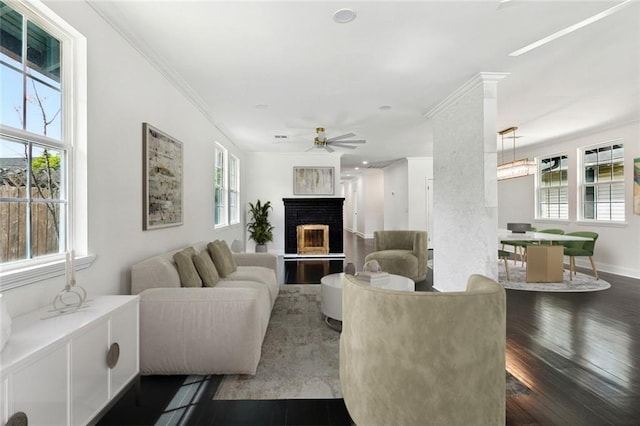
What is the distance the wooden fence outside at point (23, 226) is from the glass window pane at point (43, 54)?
2.29 feet

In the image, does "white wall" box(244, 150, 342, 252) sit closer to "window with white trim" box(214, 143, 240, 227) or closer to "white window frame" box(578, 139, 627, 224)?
"window with white trim" box(214, 143, 240, 227)

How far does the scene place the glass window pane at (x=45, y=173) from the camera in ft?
5.67

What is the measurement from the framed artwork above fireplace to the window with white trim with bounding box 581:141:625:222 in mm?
5404

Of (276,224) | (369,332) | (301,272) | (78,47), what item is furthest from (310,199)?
(369,332)

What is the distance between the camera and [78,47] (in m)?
1.99

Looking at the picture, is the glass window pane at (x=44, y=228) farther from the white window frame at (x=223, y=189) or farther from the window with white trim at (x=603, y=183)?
the window with white trim at (x=603, y=183)

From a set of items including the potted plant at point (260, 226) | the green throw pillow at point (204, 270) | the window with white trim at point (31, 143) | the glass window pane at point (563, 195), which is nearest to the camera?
the window with white trim at point (31, 143)

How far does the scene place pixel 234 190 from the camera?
6.70m

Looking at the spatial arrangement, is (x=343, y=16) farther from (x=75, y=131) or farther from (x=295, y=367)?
(x=295, y=367)

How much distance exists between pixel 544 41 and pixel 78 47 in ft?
11.7

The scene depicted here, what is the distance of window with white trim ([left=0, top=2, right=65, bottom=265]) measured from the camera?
156 cm

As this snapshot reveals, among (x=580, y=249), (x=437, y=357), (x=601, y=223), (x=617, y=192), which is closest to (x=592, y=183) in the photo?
(x=617, y=192)

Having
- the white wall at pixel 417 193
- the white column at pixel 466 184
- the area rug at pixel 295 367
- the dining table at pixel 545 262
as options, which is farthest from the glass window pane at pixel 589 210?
the area rug at pixel 295 367

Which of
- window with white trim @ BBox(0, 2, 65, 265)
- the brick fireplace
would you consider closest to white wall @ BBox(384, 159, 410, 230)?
the brick fireplace
